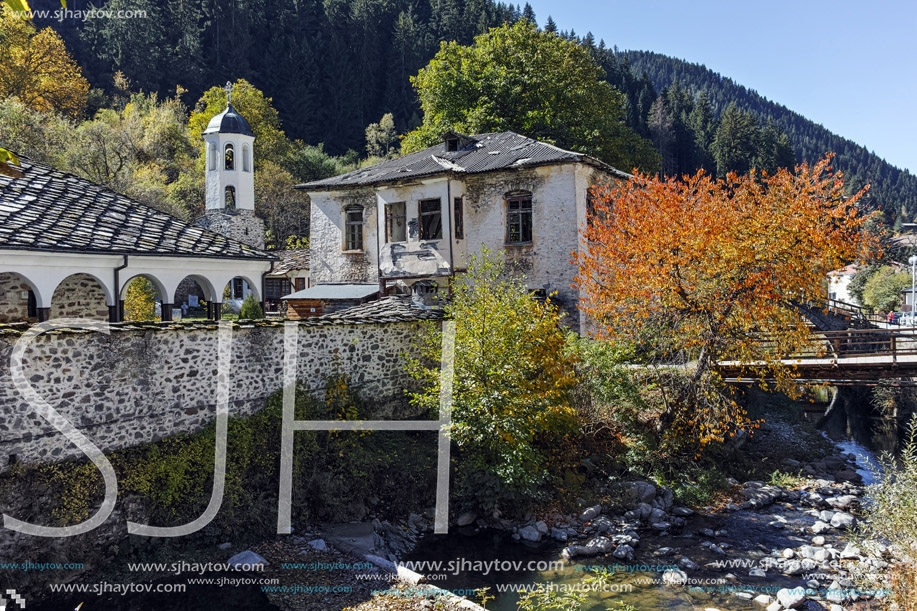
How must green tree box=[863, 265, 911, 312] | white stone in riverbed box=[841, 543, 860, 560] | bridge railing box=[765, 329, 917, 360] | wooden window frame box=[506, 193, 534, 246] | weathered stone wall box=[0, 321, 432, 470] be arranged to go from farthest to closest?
green tree box=[863, 265, 911, 312] < wooden window frame box=[506, 193, 534, 246] < bridge railing box=[765, 329, 917, 360] < white stone in riverbed box=[841, 543, 860, 560] < weathered stone wall box=[0, 321, 432, 470]

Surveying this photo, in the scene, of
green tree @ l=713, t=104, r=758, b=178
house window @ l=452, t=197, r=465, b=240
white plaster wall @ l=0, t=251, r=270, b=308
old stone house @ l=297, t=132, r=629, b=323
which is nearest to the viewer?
white plaster wall @ l=0, t=251, r=270, b=308

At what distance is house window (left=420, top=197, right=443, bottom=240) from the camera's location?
71.2ft

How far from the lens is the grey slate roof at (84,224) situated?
11914 millimetres

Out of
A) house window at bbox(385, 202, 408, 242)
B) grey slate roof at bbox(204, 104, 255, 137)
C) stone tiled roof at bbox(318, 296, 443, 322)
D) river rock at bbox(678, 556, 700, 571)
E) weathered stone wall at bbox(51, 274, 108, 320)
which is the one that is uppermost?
grey slate roof at bbox(204, 104, 255, 137)

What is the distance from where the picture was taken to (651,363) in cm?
1747

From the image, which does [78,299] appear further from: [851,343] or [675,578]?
[851,343]

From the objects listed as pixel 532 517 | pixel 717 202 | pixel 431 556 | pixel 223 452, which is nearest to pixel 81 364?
pixel 223 452

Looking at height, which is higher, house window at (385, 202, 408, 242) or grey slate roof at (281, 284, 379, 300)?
house window at (385, 202, 408, 242)

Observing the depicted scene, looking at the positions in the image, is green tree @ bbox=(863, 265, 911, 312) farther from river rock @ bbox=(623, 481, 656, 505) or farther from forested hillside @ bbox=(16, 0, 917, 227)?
river rock @ bbox=(623, 481, 656, 505)

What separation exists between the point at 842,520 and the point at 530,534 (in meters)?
6.51

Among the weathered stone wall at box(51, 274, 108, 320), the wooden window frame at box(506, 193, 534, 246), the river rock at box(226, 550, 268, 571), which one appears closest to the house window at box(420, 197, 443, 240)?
the wooden window frame at box(506, 193, 534, 246)

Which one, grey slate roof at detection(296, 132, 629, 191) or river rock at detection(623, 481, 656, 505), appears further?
grey slate roof at detection(296, 132, 629, 191)

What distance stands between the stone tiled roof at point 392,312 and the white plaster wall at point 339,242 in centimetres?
713

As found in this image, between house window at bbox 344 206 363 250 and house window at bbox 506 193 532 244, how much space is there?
229 inches
